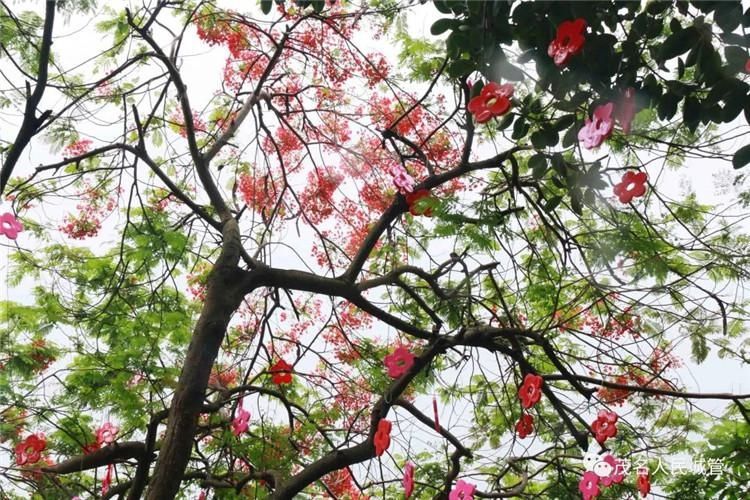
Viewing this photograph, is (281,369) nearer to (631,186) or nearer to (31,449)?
(31,449)

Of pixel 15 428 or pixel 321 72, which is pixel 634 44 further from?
pixel 15 428

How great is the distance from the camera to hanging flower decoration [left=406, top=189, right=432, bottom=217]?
2523 millimetres

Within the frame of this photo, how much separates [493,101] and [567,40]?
0.80 feet

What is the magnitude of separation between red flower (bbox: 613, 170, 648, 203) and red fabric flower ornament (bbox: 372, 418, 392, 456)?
1026 millimetres

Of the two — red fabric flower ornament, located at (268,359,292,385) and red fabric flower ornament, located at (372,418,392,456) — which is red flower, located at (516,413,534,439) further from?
red fabric flower ornament, located at (268,359,292,385)

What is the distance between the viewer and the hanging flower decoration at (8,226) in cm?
252

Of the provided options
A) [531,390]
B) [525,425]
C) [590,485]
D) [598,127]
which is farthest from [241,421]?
[598,127]

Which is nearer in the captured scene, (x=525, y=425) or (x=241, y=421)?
(x=525, y=425)

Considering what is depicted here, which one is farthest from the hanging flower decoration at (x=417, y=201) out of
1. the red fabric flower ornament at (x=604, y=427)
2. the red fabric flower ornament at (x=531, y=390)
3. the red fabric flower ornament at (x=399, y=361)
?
the red fabric flower ornament at (x=604, y=427)

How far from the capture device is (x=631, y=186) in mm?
1811

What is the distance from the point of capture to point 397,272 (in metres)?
2.75

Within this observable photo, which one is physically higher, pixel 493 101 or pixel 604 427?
pixel 493 101

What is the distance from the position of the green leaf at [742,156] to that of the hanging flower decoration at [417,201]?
112cm

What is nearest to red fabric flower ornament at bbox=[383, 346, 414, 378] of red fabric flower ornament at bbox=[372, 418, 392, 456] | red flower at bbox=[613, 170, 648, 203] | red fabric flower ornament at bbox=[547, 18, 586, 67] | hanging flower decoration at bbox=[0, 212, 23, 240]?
red fabric flower ornament at bbox=[372, 418, 392, 456]
